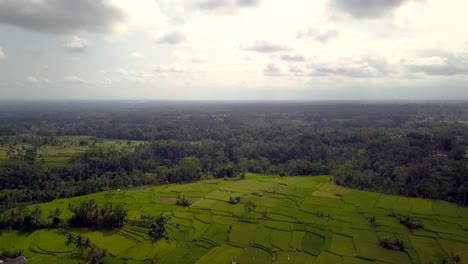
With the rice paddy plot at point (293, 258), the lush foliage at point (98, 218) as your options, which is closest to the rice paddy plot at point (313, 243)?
the rice paddy plot at point (293, 258)

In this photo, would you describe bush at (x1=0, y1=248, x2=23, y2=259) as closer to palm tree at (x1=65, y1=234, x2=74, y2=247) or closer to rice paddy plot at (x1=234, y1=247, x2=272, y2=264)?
palm tree at (x1=65, y1=234, x2=74, y2=247)

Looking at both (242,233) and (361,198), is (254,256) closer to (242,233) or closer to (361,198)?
(242,233)

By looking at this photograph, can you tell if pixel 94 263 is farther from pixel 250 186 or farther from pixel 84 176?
pixel 84 176

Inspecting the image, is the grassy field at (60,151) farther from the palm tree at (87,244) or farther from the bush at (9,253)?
the palm tree at (87,244)

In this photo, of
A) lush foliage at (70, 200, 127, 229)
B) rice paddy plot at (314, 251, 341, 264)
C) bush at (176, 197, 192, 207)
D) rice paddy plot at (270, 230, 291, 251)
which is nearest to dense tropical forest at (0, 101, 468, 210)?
bush at (176, 197, 192, 207)

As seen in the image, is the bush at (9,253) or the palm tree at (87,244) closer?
the bush at (9,253)

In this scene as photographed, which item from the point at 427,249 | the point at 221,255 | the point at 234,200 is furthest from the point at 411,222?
the point at 234,200

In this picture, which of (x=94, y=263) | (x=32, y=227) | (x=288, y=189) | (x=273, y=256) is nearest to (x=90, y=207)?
(x=32, y=227)
